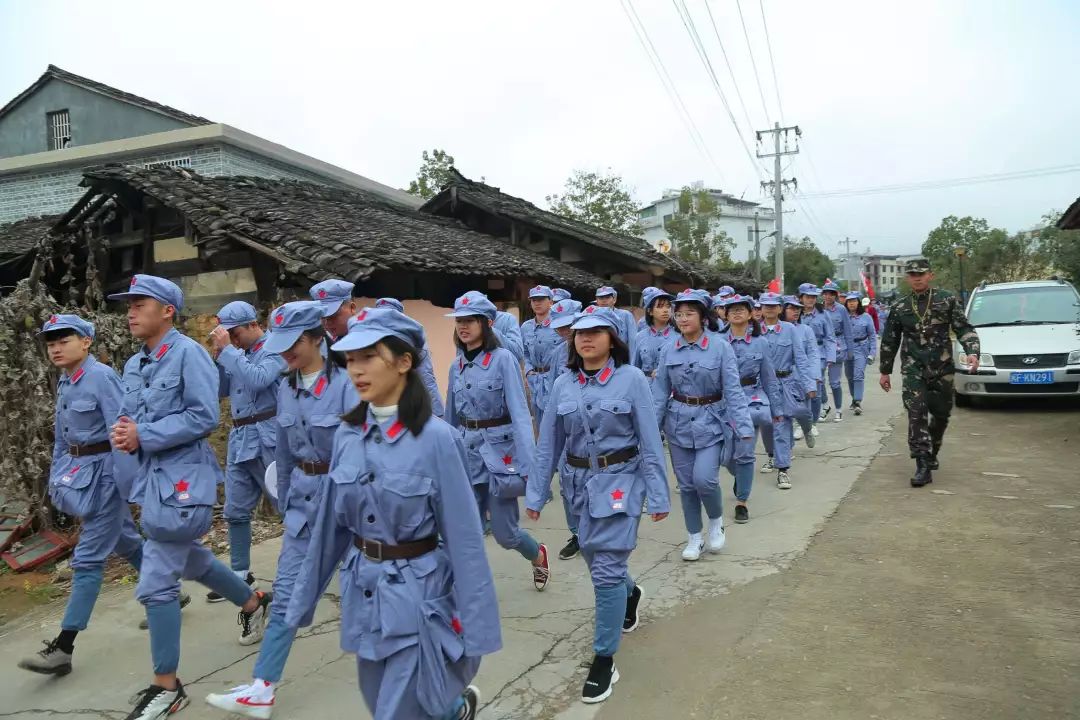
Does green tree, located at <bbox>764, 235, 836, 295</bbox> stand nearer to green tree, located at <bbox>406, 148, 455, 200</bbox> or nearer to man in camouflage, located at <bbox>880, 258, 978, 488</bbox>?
green tree, located at <bbox>406, 148, 455, 200</bbox>

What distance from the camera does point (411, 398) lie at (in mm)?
2525

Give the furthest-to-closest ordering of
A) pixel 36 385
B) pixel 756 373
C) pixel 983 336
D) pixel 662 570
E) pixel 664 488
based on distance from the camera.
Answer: pixel 983 336, pixel 756 373, pixel 36 385, pixel 662 570, pixel 664 488

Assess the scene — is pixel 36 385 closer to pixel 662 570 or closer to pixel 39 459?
pixel 39 459

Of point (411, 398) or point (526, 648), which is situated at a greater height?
point (411, 398)

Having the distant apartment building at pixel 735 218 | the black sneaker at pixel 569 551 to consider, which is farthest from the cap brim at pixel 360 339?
the distant apartment building at pixel 735 218

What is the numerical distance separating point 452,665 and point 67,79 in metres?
21.4

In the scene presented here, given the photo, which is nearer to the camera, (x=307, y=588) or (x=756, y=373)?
(x=307, y=588)

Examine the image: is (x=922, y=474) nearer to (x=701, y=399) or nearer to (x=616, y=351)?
(x=701, y=399)

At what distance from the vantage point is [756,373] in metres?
7.27

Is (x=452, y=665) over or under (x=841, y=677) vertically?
over

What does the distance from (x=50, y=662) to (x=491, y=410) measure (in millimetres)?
2837

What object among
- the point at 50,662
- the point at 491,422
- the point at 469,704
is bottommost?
the point at 50,662

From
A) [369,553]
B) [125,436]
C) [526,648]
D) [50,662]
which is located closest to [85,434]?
Result: [125,436]

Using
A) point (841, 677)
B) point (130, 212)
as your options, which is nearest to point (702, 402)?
point (841, 677)
